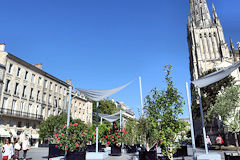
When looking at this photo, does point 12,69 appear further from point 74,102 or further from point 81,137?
point 81,137

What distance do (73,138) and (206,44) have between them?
62.4 meters

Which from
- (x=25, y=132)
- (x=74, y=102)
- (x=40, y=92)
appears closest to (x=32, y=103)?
(x=40, y=92)

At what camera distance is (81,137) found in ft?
32.1

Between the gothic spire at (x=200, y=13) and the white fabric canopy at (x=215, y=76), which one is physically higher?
the gothic spire at (x=200, y=13)

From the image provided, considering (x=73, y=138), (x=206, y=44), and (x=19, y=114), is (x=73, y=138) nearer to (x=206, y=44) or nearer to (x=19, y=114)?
(x=19, y=114)

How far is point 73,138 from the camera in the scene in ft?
31.7

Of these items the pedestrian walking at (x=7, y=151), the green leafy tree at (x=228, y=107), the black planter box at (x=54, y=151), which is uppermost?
the green leafy tree at (x=228, y=107)

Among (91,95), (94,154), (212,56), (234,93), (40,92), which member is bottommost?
(94,154)

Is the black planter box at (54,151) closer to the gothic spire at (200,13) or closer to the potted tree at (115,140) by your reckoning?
the potted tree at (115,140)

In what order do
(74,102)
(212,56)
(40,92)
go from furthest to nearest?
(212,56), (74,102), (40,92)

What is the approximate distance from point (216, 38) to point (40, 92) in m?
55.7

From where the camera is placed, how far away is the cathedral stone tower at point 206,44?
191 feet

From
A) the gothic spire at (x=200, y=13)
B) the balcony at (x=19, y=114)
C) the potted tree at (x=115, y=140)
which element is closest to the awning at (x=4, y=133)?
the balcony at (x=19, y=114)

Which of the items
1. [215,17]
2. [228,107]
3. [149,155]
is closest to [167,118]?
[149,155]
